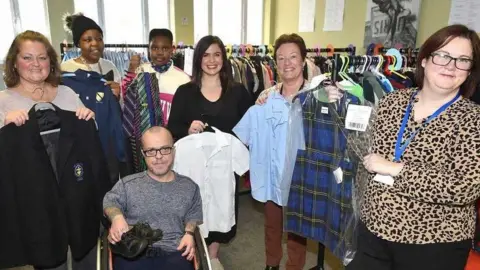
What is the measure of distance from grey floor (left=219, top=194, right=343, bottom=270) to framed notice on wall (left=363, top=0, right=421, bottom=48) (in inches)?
102

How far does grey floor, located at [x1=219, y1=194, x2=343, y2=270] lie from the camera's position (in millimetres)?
2699

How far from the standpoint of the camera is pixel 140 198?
70.1 inches

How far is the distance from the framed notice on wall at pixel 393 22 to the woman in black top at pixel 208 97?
2722 millimetres

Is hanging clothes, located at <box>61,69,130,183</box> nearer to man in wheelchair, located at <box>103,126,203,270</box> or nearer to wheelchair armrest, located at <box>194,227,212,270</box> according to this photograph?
man in wheelchair, located at <box>103,126,203,270</box>

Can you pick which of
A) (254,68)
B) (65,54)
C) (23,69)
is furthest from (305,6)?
(23,69)

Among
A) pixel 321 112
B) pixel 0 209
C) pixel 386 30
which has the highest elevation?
pixel 386 30

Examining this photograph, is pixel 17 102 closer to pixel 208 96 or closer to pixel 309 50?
pixel 208 96

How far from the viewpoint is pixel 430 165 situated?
1.25 meters

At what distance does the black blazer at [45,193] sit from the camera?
1.67m

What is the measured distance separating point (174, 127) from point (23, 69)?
Answer: 0.87 meters

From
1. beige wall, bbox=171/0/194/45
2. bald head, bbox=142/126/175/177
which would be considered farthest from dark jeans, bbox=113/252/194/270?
beige wall, bbox=171/0/194/45

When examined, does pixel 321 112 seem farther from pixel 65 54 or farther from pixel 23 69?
pixel 65 54

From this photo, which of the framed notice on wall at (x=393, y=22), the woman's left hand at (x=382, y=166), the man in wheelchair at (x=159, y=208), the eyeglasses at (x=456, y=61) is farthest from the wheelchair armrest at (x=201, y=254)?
the framed notice on wall at (x=393, y=22)

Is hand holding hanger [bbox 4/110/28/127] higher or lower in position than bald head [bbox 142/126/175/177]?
higher
